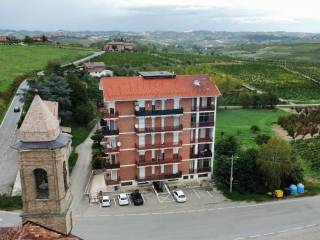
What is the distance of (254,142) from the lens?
61781mm

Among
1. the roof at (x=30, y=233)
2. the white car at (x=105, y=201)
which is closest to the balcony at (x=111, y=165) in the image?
the white car at (x=105, y=201)

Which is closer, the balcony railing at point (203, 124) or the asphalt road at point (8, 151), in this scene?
the asphalt road at point (8, 151)

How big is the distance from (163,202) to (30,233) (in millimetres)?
22896

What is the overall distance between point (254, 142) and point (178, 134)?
22716 millimetres

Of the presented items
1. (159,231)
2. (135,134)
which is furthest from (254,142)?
(159,231)

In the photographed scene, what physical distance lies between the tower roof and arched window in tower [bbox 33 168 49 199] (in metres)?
1.85

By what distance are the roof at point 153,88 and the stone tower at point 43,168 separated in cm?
2005

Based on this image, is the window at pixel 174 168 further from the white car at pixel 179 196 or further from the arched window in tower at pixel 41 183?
the arched window in tower at pixel 41 183

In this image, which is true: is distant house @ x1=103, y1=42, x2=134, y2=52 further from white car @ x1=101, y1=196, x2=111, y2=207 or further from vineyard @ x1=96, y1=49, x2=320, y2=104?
white car @ x1=101, y1=196, x2=111, y2=207

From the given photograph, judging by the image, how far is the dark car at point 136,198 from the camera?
3966 cm

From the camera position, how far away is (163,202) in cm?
4038

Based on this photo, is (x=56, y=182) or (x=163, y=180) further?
(x=163, y=180)

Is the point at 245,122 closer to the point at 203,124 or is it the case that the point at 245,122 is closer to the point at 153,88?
the point at 203,124

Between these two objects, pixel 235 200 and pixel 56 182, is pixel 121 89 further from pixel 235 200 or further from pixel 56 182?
pixel 56 182
